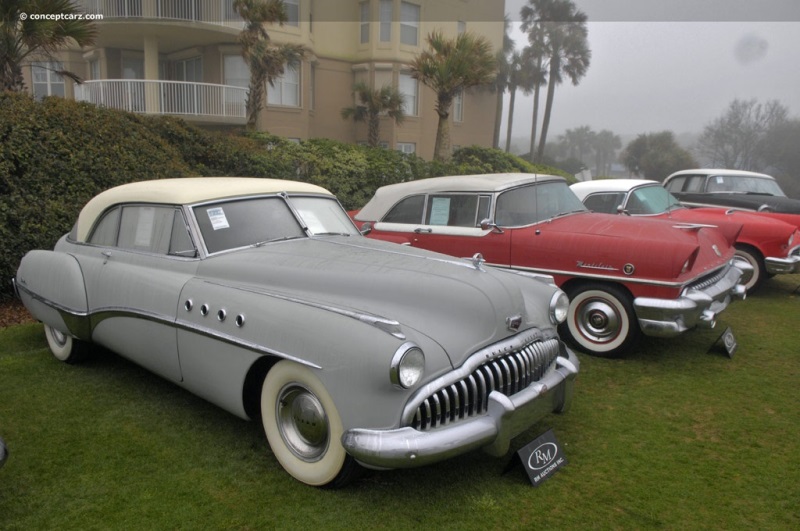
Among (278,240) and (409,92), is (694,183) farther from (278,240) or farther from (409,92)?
(409,92)

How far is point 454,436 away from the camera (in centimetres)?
249

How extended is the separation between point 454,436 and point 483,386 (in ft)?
1.05

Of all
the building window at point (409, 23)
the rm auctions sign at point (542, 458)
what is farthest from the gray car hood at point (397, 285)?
the building window at point (409, 23)

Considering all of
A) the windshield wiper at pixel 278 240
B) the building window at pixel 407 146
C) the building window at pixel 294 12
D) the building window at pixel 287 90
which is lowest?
the windshield wiper at pixel 278 240

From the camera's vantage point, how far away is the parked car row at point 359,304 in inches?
101

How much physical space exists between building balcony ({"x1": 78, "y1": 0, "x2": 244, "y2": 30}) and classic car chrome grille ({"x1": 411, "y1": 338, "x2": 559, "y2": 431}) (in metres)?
16.4

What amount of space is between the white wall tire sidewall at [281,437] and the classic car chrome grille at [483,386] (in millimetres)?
418

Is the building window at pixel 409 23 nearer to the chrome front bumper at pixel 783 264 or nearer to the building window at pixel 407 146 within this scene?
the building window at pixel 407 146

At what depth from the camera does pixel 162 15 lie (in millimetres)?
16672

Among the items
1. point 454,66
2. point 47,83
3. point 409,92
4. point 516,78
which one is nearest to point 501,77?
point 516,78

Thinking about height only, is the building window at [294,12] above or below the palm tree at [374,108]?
above

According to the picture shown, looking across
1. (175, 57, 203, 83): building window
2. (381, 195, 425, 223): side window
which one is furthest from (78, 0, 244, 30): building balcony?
(381, 195, 425, 223): side window

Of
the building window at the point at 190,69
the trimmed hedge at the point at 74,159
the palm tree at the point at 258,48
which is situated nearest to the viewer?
the trimmed hedge at the point at 74,159

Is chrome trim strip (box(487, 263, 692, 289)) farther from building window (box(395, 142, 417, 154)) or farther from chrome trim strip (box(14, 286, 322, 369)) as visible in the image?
building window (box(395, 142, 417, 154))
